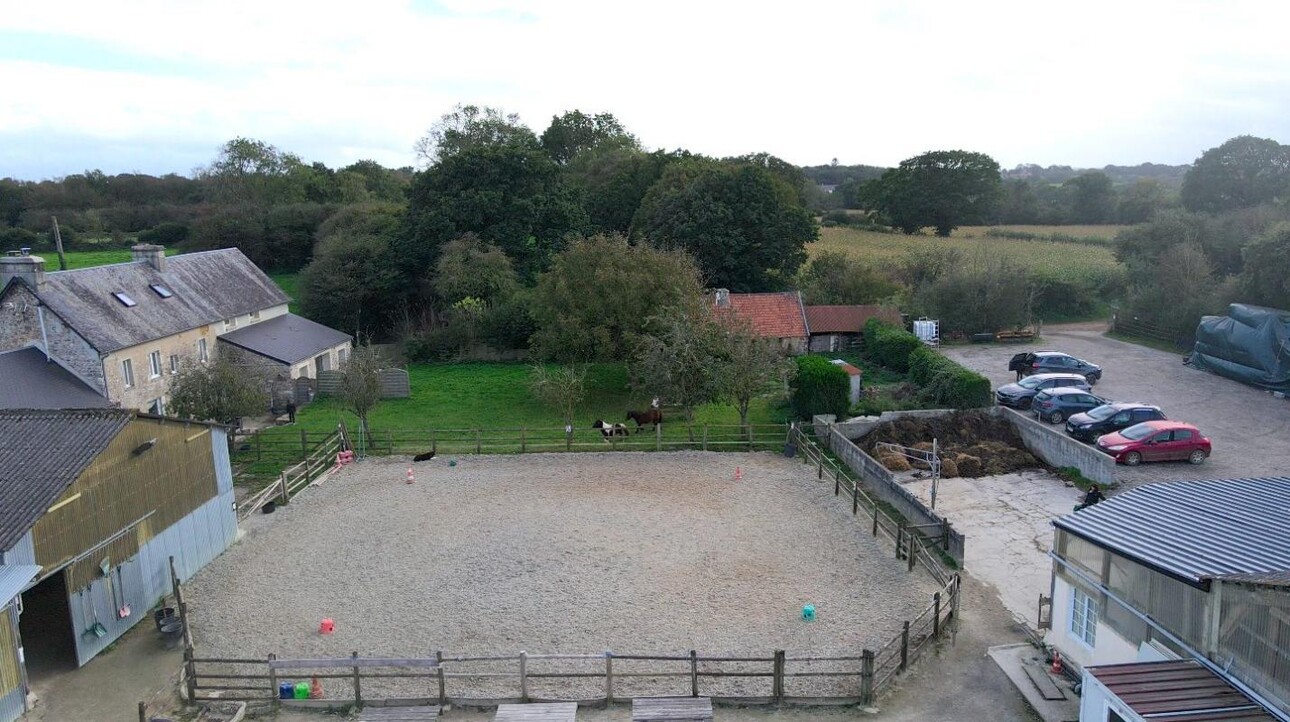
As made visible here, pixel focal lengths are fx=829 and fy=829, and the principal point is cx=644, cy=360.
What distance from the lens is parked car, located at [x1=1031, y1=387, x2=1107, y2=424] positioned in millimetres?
26547

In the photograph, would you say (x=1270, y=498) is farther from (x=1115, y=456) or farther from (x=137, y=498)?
(x=137, y=498)

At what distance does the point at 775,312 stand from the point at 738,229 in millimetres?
7336

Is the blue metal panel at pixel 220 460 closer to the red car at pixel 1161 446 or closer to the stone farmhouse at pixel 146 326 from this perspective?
the stone farmhouse at pixel 146 326

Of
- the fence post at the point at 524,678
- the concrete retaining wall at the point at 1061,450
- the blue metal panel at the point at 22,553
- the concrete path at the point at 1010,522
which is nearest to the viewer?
the fence post at the point at 524,678

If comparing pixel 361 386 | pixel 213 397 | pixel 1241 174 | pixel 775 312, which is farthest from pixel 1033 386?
pixel 1241 174

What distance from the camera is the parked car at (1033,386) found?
28.3 metres

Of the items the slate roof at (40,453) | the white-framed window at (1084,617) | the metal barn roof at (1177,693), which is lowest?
the white-framed window at (1084,617)

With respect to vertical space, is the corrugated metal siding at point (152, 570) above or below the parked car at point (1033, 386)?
below

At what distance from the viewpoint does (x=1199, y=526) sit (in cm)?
1235

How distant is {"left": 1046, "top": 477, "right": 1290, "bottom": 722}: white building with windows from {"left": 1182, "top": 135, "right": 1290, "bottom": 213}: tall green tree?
55.4 m

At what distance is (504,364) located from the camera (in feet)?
136

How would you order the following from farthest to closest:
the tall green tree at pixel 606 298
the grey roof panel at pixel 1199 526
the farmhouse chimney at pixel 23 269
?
1. the tall green tree at pixel 606 298
2. the farmhouse chimney at pixel 23 269
3. the grey roof panel at pixel 1199 526

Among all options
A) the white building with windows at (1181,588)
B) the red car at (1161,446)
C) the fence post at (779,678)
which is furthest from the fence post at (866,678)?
the red car at (1161,446)

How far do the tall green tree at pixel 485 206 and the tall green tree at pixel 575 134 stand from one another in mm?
31674
